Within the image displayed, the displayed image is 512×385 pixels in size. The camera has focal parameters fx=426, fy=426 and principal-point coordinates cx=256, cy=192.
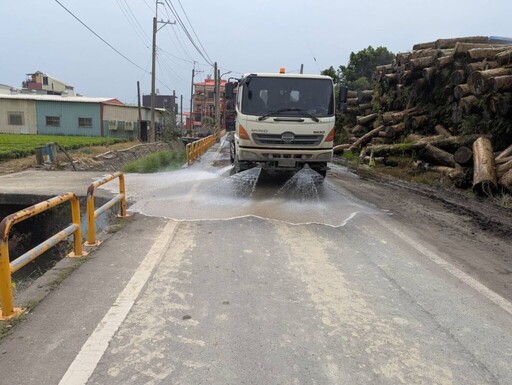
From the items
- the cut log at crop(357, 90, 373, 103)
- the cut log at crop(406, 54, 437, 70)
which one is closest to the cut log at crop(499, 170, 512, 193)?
the cut log at crop(406, 54, 437, 70)

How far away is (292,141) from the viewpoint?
9.35 metres

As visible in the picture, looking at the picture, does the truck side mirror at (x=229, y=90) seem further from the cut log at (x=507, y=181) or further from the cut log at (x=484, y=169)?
the cut log at (x=507, y=181)

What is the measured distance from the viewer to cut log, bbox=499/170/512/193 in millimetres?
9023

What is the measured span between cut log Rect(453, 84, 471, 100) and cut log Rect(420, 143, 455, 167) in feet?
5.35

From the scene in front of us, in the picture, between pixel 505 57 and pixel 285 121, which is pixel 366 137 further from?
pixel 285 121

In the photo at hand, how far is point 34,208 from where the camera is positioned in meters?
4.01

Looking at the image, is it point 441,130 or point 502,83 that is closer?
point 502,83

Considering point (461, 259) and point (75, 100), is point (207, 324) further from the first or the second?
point (75, 100)

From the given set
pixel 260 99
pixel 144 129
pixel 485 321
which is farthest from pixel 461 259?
pixel 144 129

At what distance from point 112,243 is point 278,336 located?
10.5 ft

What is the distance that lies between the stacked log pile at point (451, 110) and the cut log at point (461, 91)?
26mm

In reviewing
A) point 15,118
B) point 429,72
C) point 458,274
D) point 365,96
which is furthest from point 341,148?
point 15,118

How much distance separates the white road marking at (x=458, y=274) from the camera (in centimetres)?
422

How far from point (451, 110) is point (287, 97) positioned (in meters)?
7.19
